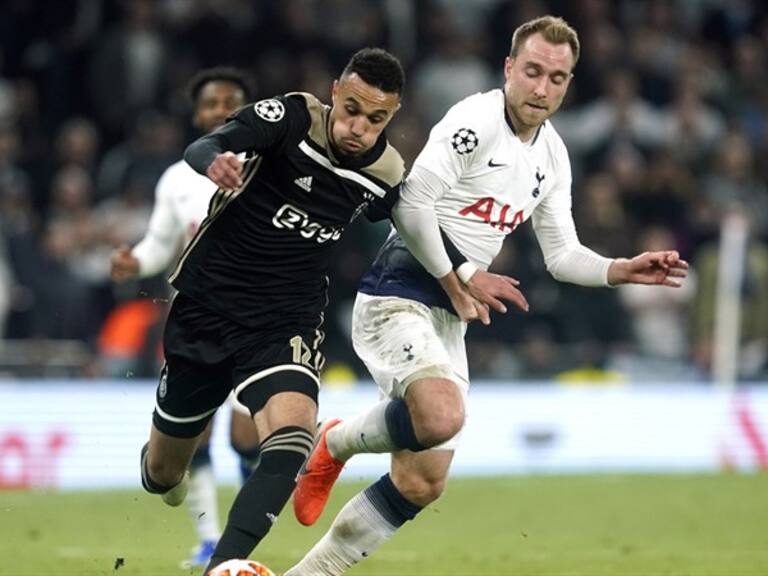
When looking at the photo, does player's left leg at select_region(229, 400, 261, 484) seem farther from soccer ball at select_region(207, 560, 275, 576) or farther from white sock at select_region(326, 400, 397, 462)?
soccer ball at select_region(207, 560, 275, 576)

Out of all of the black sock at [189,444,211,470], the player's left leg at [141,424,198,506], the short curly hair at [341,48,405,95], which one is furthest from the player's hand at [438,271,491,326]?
the black sock at [189,444,211,470]

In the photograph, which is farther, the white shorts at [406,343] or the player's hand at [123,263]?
the player's hand at [123,263]

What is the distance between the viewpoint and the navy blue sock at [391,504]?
8.77m

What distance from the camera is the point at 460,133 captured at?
8.87 m

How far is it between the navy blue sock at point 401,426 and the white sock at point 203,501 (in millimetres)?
2546

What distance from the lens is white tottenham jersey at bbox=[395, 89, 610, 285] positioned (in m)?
8.80

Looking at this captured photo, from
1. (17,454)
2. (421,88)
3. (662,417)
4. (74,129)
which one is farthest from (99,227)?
(662,417)

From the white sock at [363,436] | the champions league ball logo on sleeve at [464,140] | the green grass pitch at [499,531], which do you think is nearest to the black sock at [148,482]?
the green grass pitch at [499,531]

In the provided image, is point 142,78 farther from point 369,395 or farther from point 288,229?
point 288,229

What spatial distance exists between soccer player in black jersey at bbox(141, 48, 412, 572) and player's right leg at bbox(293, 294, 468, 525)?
0.48m

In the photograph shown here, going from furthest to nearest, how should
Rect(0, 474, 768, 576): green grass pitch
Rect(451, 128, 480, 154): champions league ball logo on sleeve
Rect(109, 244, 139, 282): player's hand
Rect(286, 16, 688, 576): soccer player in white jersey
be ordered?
Rect(109, 244, 139, 282): player's hand → Rect(0, 474, 768, 576): green grass pitch → Rect(451, 128, 480, 154): champions league ball logo on sleeve → Rect(286, 16, 688, 576): soccer player in white jersey

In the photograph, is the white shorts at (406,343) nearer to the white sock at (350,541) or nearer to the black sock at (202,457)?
the white sock at (350,541)

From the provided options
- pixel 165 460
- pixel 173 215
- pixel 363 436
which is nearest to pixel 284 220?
pixel 363 436

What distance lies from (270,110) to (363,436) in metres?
1.88
